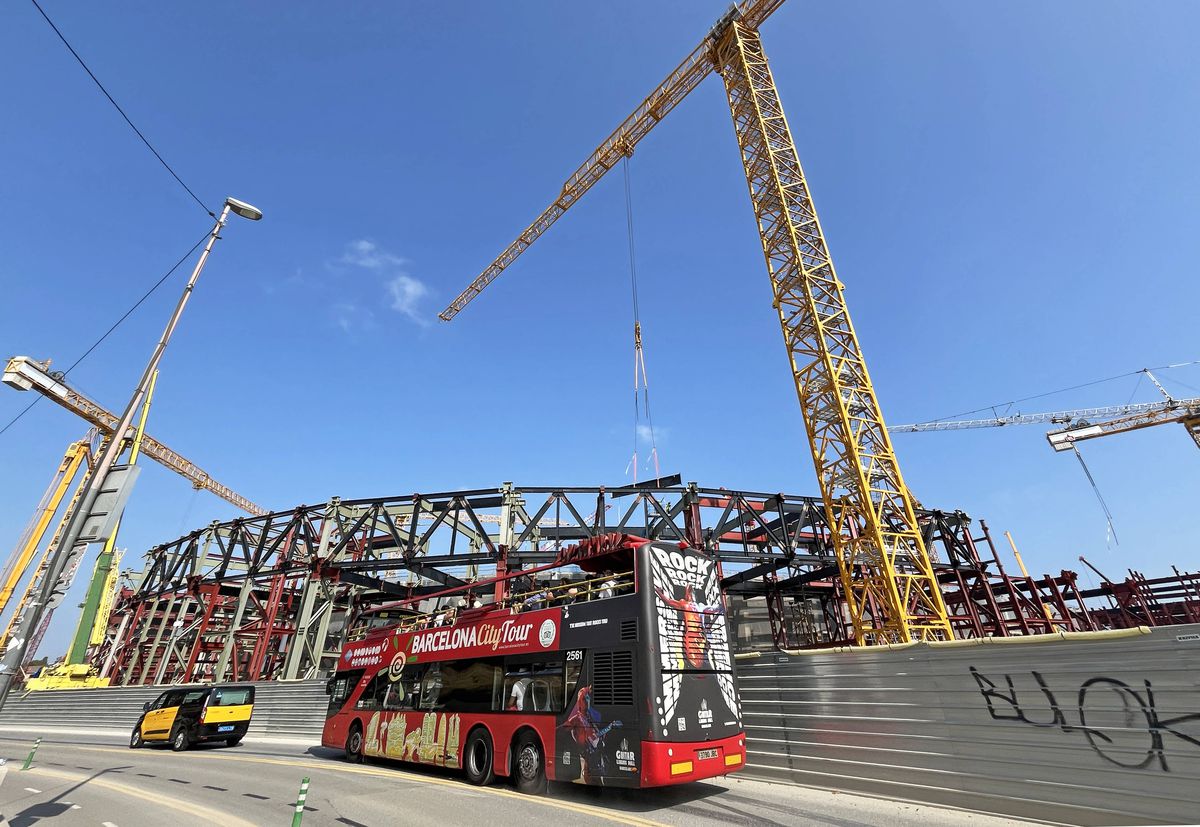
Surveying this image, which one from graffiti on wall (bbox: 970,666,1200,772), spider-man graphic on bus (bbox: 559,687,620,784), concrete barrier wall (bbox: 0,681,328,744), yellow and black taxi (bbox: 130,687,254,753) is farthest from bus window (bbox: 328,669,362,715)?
graffiti on wall (bbox: 970,666,1200,772)

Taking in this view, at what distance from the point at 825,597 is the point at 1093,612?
2098 centimetres

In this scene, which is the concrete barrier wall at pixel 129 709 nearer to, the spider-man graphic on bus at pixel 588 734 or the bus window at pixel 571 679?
the bus window at pixel 571 679

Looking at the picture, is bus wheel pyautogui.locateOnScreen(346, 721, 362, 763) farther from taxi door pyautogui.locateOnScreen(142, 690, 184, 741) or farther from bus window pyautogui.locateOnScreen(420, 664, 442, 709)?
taxi door pyautogui.locateOnScreen(142, 690, 184, 741)

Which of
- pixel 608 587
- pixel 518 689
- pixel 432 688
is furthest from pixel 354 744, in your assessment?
pixel 608 587

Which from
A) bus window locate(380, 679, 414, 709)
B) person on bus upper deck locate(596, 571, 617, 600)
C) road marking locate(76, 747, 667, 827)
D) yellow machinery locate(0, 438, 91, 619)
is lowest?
road marking locate(76, 747, 667, 827)

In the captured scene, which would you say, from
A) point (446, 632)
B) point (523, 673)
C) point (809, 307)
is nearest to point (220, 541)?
point (446, 632)

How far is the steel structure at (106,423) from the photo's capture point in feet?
113

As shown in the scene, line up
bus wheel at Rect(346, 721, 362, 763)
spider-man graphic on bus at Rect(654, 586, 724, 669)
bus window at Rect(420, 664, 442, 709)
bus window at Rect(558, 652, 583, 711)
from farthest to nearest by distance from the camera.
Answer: bus wheel at Rect(346, 721, 362, 763), bus window at Rect(420, 664, 442, 709), bus window at Rect(558, 652, 583, 711), spider-man graphic on bus at Rect(654, 586, 724, 669)

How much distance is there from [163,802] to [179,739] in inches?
439

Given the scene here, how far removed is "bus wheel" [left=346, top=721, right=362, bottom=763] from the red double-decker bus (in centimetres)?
141

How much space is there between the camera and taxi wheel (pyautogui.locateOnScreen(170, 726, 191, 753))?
17.7m

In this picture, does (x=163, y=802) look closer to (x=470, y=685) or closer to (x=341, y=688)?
(x=470, y=685)

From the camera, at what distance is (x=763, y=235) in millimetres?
28312

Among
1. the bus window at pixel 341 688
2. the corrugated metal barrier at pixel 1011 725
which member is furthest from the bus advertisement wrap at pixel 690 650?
the bus window at pixel 341 688
